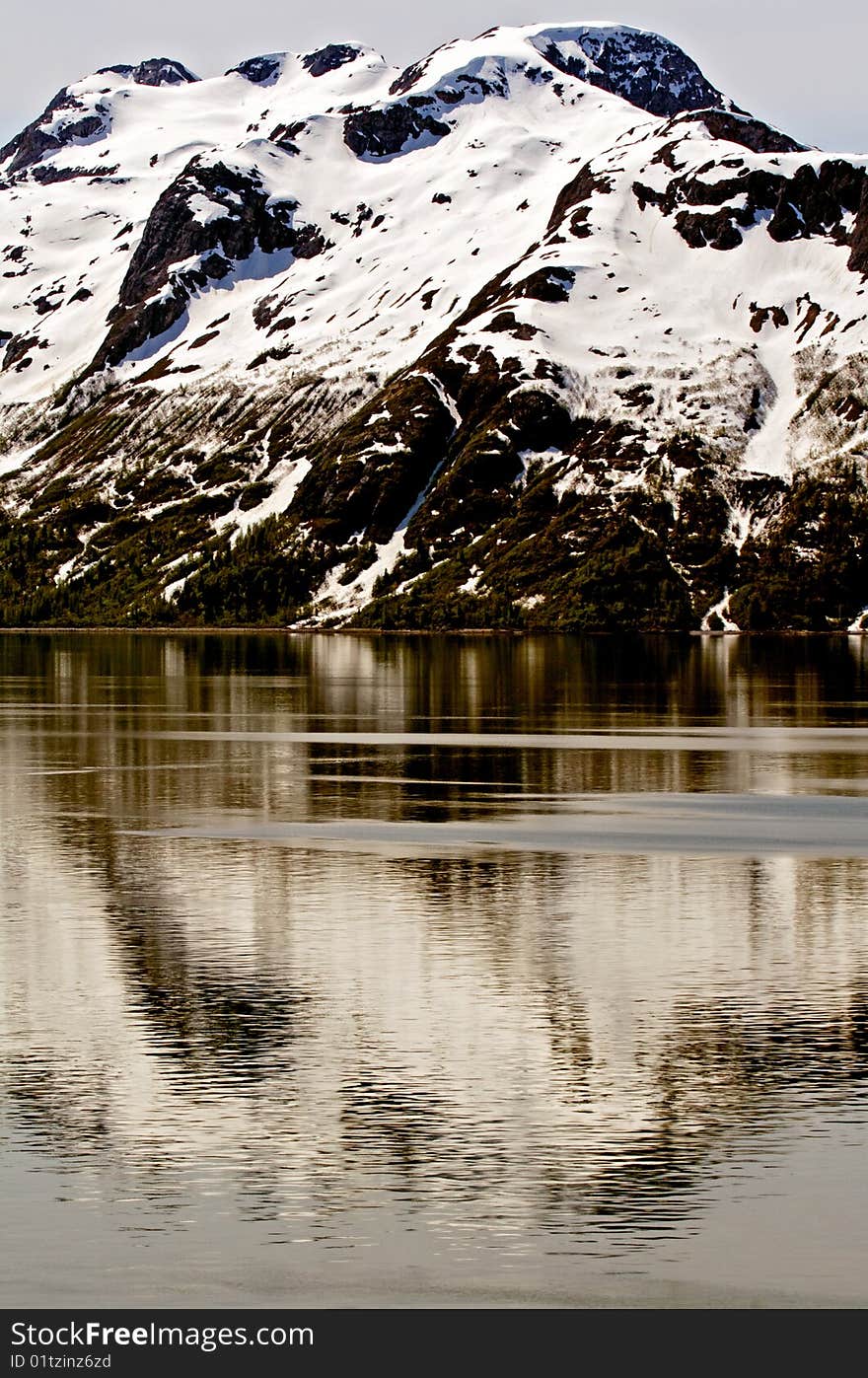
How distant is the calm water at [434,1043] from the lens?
25.6 metres

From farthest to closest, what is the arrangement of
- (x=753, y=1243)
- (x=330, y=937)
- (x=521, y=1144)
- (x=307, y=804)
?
1. (x=307, y=804)
2. (x=330, y=937)
3. (x=521, y=1144)
4. (x=753, y=1243)

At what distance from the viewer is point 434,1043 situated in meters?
36.3

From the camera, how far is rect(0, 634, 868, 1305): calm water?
25.6m

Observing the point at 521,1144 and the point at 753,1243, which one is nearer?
the point at 753,1243

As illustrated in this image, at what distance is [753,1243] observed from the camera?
25.9m
